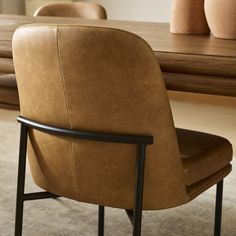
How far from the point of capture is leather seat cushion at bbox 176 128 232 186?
1.52 metres

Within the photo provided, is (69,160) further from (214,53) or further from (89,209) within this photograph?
(89,209)

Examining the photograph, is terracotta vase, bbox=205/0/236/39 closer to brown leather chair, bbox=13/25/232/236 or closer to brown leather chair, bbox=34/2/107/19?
brown leather chair, bbox=13/25/232/236

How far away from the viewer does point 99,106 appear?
54.2 inches

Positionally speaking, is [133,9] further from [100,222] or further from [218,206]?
[218,206]

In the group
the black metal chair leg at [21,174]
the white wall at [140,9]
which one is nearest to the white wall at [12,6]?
the white wall at [140,9]

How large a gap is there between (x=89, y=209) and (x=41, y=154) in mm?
862

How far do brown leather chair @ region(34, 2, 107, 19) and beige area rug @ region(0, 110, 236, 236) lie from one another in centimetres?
151

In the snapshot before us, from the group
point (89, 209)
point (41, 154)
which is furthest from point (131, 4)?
point (41, 154)

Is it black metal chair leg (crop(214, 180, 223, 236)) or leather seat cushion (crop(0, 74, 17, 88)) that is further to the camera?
leather seat cushion (crop(0, 74, 17, 88))

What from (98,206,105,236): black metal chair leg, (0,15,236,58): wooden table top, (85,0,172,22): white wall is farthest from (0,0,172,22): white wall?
(98,206,105,236): black metal chair leg

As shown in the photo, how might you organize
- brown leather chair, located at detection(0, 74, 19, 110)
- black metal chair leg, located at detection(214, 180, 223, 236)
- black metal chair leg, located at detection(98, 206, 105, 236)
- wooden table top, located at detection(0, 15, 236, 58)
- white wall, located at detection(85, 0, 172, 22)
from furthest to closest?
1. white wall, located at detection(85, 0, 172, 22)
2. brown leather chair, located at detection(0, 74, 19, 110)
3. black metal chair leg, located at detection(98, 206, 105, 236)
4. black metal chair leg, located at detection(214, 180, 223, 236)
5. wooden table top, located at detection(0, 15, 236, 58)

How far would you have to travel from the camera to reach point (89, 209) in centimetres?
238

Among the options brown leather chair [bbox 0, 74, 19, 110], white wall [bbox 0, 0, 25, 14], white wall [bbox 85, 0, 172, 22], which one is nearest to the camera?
brown leather chair [bbox 0, 74, 19, 110]

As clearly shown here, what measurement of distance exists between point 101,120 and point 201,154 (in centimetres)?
36
